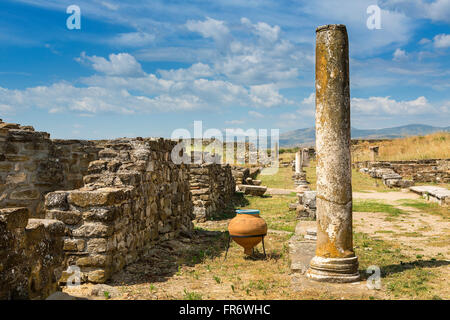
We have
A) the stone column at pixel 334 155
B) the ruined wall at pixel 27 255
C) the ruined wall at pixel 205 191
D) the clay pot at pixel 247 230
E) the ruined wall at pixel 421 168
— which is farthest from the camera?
the ruined wall at pixel 421 168

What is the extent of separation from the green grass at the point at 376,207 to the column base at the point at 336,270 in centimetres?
819

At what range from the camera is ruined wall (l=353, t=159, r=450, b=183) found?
24.1 metres

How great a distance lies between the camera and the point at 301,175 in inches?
966

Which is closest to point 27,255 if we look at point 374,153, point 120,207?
point 120,207

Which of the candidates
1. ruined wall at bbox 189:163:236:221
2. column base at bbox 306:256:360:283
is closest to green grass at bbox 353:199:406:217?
ruined wall at bbox 189:163:236:221

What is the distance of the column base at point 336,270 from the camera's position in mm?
5875

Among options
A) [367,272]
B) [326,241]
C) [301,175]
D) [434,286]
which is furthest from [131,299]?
[301,175]

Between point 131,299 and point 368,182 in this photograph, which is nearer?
→ point 131,299

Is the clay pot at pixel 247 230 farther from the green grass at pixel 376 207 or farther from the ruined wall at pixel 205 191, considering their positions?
the green grass at pixel 376 207

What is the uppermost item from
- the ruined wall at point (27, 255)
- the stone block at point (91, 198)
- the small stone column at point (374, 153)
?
the small stone column at point (374, 153)

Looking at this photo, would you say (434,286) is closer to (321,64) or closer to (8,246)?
(321,64)

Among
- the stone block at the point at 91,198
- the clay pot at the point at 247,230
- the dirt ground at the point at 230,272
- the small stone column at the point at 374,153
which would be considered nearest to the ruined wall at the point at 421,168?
the small stone column at the point at 374,153

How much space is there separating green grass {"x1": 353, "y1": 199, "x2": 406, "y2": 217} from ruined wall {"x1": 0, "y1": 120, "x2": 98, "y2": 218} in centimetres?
995

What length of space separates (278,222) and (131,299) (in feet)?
24.8
